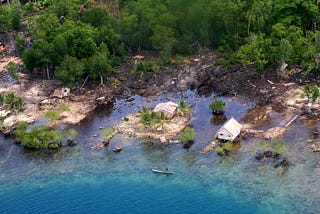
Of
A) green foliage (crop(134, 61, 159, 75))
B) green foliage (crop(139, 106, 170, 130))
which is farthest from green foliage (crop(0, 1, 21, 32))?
green foliage (crop(139, 106, 170, 130))

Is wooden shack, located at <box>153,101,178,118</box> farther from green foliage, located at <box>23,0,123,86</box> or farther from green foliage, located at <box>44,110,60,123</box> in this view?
green foliage, located at <box>23,0,123,86</box>

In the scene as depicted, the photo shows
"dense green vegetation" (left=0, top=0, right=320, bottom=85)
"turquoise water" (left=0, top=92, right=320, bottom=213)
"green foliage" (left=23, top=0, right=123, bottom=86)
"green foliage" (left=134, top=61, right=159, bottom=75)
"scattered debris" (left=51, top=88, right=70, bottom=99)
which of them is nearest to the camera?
"turquoise water" (left=0, top=92, right=320, bottom=213)

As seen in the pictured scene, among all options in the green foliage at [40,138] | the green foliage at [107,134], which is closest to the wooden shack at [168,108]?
the green foliage at [107,134]

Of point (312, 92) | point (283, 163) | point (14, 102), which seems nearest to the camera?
point (283, 163)

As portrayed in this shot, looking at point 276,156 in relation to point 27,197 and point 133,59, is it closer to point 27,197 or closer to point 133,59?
point 27,197

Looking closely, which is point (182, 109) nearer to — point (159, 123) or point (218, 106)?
point (159, 123)

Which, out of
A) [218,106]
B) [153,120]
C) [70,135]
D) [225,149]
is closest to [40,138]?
[70,135]
